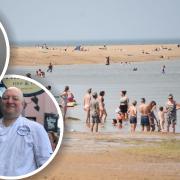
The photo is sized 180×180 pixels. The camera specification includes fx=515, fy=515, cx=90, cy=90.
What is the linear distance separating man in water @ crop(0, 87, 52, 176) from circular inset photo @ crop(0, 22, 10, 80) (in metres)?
0.24

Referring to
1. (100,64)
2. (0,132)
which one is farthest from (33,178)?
(100,64)

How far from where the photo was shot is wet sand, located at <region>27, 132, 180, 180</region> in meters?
5.61

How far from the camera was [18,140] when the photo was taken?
5098 millimetres

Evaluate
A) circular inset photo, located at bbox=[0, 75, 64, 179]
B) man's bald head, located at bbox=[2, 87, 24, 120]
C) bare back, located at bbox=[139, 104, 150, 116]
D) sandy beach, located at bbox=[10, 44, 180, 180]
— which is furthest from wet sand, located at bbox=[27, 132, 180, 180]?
man's bald head, located at bbox=[2, 87, 24, 120]

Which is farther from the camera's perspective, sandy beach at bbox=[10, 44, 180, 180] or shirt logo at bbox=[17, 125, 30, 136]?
sandy beach at bbox=[10, 44, 180, 180]

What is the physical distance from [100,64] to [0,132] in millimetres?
4274

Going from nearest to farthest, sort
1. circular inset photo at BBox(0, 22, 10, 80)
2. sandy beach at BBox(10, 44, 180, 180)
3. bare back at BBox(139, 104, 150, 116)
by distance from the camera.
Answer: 1. circular inset photo at BBox(0, 22, 10, 80)
2. sandy beach at BBox(10, 44, 180, 180)
3. bare back at BBox(139, 104, 150, 116)

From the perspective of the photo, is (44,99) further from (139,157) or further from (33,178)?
(139,157)

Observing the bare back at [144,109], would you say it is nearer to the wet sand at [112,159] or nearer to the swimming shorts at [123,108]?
the swimming shorts at [123,108]

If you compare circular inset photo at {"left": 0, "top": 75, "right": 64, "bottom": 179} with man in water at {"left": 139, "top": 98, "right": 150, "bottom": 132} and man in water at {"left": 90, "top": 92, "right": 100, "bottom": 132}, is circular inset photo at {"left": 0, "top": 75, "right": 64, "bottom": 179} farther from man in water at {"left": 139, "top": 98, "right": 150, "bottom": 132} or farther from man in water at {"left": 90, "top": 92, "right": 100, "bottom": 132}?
man in water at {"left": 139, "top": 98, "right": 150, "bottom": 132}

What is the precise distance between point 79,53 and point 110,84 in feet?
6.13

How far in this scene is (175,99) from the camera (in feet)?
22.9

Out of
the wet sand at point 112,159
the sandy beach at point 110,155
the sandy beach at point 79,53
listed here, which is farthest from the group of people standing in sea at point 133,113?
the sandy beach at point 79,53

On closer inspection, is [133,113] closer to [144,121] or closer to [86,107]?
[144,121]
